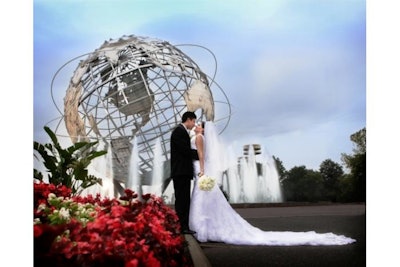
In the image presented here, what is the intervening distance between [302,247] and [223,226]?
0.71 m

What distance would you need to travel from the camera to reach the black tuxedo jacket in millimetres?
4289

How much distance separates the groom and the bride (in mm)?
53

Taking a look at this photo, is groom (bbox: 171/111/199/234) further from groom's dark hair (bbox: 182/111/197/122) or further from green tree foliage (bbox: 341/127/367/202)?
green tree foliage (bbox: 341/127/367/202)

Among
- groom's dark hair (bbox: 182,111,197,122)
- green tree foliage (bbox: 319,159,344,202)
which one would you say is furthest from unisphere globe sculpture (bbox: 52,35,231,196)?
green tree foliage (bbox: 319,159,344,202)

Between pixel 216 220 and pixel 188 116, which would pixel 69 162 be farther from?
pixel 216 220

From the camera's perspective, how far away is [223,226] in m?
4.41

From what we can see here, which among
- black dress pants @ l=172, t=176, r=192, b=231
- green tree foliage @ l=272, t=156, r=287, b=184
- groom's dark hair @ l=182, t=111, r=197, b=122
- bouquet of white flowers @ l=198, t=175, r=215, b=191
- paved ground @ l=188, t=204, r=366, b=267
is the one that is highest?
groom's dark hair @ l=182, t=111, r=197, b=122

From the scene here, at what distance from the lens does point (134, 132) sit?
443 centimetres

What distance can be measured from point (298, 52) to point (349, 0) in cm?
55

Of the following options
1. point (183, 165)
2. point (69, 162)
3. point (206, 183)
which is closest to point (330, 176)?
point (206, 183)
